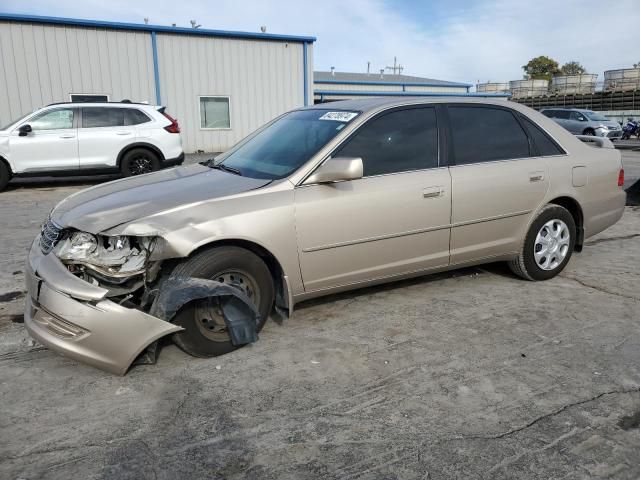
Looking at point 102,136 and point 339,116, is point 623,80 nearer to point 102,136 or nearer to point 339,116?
point 102,136

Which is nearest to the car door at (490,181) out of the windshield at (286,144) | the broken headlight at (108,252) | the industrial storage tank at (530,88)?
the windshield at (286,144)

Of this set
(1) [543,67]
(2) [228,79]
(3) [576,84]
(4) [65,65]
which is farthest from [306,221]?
(1) [543,67]

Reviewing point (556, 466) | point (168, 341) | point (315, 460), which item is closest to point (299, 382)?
point (315, 460)

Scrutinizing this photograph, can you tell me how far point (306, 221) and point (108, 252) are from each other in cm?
126

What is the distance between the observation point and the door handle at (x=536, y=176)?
450cm

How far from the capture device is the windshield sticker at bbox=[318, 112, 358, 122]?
13.1 ft

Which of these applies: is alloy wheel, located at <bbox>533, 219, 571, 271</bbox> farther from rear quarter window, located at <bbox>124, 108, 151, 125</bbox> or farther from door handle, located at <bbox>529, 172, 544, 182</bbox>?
rear quarter window, located at <bbox>124, 108, 151, 125</bbox>

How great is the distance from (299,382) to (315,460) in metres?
0.72

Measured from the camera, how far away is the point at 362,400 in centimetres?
290

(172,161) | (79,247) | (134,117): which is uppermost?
(134,117)

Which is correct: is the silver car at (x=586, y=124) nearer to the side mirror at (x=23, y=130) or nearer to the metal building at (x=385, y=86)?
the metal building at (x=385, y=86)

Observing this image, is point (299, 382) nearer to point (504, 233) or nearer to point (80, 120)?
point (504, 233)

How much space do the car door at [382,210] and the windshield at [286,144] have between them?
→ 206 mm

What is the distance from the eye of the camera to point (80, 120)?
428 inches
